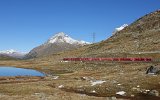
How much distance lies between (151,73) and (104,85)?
1777 cm

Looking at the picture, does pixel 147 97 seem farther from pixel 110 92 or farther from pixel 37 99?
pixel 37 99

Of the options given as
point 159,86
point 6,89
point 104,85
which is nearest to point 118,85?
point 104,85

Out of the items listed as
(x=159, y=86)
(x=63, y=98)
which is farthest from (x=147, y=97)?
(x=63, y=98)

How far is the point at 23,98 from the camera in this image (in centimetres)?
4588

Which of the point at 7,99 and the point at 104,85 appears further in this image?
the point at 104,85

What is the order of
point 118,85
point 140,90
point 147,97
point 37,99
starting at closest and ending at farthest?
point 37,99 < point 147,97 < point 140,90 < point 118,85

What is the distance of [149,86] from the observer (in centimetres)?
5831

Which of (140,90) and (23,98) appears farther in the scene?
(140,90)

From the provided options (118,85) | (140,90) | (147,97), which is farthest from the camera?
(118,85)

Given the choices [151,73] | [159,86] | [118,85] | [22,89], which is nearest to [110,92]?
[118,85]

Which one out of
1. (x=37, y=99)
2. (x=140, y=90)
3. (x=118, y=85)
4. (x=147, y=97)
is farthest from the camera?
(x=118, y=85)

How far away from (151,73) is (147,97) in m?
24.6

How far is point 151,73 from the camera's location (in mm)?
74688

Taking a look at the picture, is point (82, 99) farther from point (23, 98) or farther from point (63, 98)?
point (23, 98)
